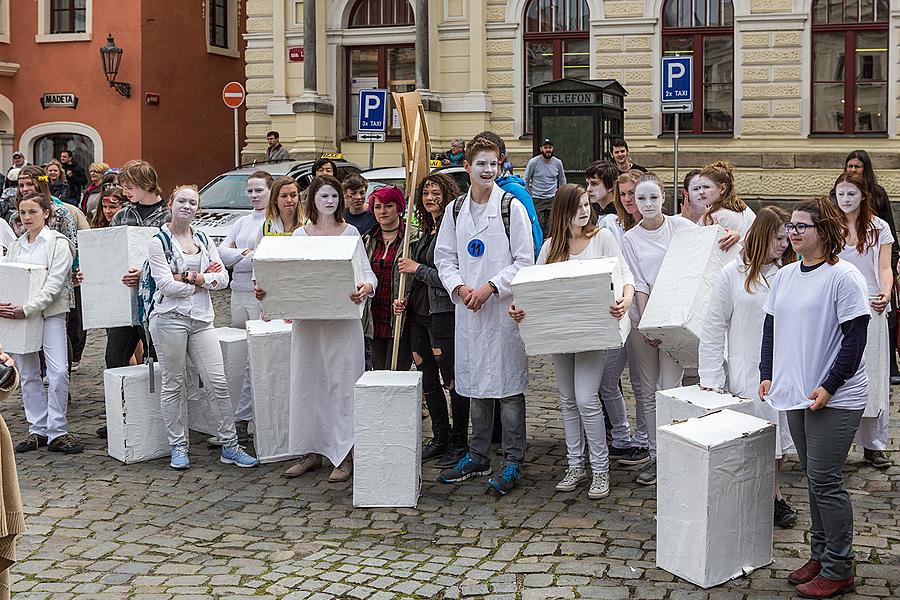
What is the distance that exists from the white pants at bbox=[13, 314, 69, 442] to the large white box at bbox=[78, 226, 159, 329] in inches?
9.0

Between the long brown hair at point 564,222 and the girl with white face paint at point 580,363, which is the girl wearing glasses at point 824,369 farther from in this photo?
the long brown hair at point 564,222

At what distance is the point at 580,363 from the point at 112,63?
21924mm

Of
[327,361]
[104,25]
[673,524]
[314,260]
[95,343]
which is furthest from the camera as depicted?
[104,25]

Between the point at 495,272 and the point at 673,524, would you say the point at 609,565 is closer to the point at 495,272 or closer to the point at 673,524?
the point at 673,524

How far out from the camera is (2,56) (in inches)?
1084

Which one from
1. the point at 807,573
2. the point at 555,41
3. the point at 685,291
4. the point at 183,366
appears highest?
the point at 555,41

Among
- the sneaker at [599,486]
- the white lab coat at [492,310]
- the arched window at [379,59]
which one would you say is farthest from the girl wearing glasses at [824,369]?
the arched window at [379,59]

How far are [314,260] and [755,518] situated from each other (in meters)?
2.82

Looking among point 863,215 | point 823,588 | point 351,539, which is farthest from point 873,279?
point 351,539

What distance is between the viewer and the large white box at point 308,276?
278 inches

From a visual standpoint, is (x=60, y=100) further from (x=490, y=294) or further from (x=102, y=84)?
(x=490, y=294)

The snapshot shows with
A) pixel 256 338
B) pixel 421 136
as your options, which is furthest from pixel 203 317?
pixel 421 136

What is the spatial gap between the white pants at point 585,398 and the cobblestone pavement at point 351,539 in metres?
0.28

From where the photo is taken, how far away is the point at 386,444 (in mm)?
6953
